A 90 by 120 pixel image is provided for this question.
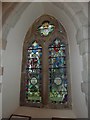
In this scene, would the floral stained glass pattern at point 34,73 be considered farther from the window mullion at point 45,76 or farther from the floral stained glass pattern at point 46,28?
the floral stained glass pattern at point 46,28

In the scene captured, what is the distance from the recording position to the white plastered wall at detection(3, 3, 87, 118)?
6.16 feet

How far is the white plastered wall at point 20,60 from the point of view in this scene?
6.16 feet

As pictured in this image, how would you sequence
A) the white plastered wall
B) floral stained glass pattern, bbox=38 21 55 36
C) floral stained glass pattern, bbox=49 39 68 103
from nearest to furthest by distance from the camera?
1. the white plastered wall
2. floral stained glass pattern, bbox=49 39 68 103
3. floral stained glass pattern, bbox=38 21 55 36

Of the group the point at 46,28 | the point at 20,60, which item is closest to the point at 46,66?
the point at 20,60

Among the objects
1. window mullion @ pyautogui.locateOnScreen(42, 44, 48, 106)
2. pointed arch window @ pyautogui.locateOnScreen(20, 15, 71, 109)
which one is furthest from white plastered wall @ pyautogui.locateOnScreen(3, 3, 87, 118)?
window mullion @ pyautogui.locateOnScreen(42, 44, 48, 106)

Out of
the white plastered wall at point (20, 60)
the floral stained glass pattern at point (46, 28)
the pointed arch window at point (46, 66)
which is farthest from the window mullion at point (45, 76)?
the white plastered wall at point (20, 60)

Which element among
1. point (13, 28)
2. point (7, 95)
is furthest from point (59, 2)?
point (7, 95)

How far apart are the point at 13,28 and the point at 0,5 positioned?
38 centimetres

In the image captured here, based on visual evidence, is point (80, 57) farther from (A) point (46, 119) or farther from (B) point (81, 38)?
(A) point (46, 119)

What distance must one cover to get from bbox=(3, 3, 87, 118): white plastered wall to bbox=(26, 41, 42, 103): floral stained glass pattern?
170mm

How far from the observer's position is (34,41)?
2.55 meters

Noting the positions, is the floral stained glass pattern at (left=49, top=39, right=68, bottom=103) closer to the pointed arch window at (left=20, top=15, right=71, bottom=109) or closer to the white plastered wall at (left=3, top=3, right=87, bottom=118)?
the pointed arch window at (left=20, top=15, right=71, bottom=109)

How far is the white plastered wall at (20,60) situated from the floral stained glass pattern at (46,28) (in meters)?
0.19

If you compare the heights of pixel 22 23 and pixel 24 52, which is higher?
pixel 22 23
